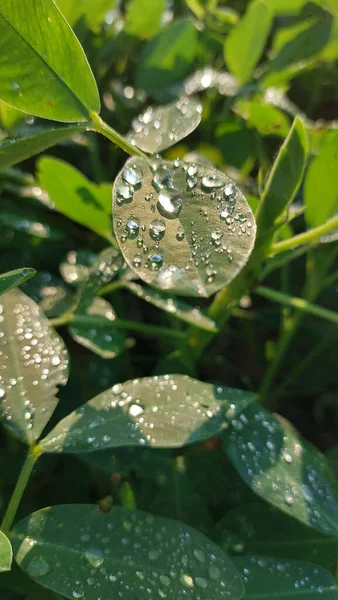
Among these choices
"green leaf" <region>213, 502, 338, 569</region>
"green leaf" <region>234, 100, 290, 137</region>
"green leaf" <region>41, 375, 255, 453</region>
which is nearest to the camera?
"green leaf" <region>41, 375, 255, 453</region>

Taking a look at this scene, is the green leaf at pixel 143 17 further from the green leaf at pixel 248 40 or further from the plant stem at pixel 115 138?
the plant stem at pixel 115 138

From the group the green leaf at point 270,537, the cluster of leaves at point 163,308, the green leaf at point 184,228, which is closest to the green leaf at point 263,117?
the cluster of leaves at point 163,308

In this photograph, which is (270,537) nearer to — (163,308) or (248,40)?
(163,308)

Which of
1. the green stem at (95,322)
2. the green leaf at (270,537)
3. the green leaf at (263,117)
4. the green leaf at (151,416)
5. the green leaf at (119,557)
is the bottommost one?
the green leaf at (270,537)

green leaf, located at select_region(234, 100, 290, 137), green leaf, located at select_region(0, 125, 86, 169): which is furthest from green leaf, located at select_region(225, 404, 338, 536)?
green leaf, located at select_region(234, 100, 290, 137)

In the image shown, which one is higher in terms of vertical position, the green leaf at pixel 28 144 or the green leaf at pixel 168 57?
the green leaf at pixel 28 144

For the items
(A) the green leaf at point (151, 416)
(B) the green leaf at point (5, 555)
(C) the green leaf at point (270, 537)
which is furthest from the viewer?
(C) the green leaf at point (270, 537)

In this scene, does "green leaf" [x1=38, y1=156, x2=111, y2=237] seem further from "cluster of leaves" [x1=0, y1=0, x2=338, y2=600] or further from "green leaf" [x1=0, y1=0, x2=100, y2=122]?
"green leaf" [x1=0, y1=0, x2=100, y2=122]
